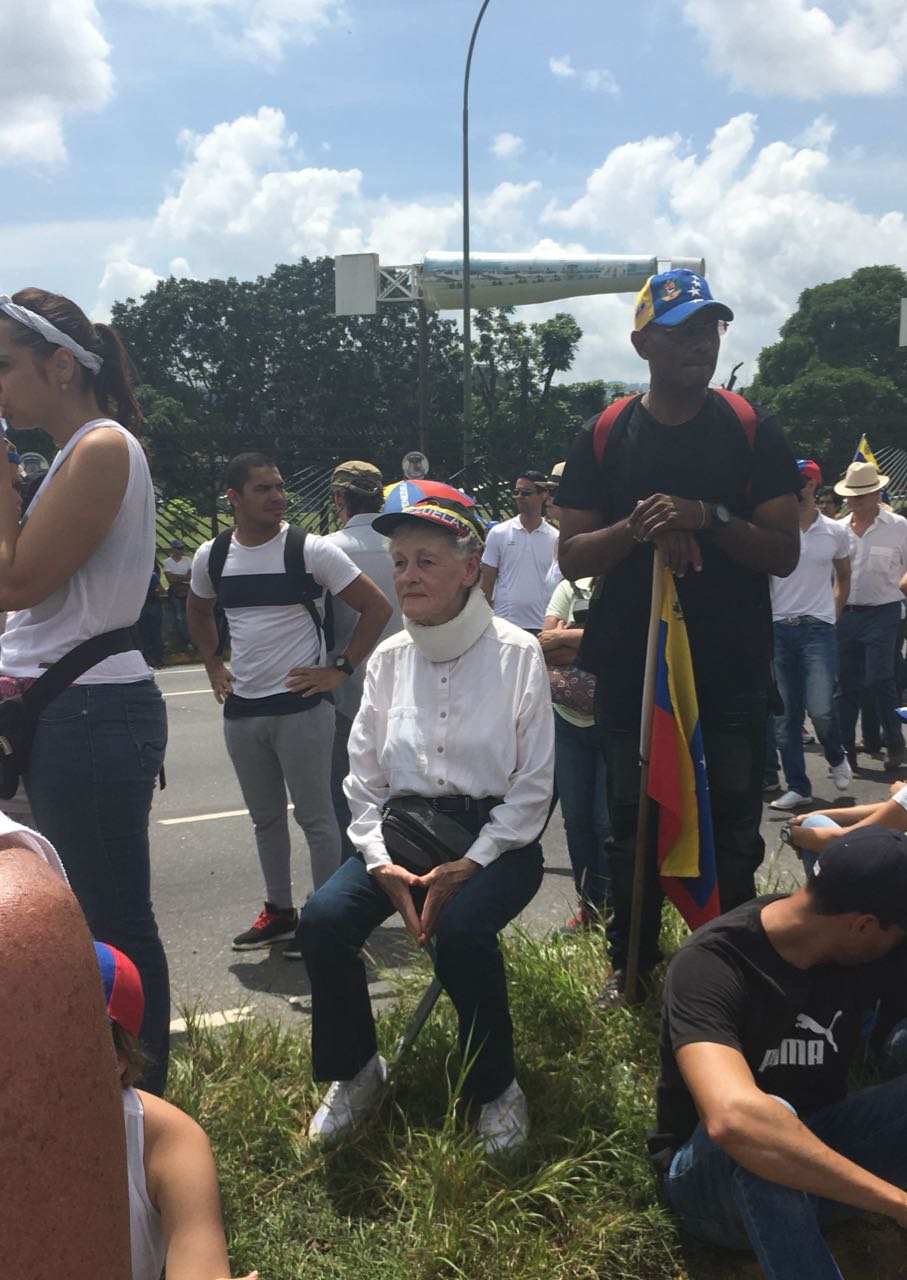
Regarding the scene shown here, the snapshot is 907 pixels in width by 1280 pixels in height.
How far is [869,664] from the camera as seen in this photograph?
24.8 ft

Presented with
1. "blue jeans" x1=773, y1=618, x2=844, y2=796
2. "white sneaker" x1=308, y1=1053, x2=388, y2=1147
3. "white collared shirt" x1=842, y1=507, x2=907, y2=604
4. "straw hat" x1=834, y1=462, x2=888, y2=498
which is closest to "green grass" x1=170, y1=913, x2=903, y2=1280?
"white sneaker" x1=308, y1=1053, x2=388, y2=1147

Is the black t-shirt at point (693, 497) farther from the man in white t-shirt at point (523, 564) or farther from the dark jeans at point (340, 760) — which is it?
the man in white t-shirt at point (523, 564)

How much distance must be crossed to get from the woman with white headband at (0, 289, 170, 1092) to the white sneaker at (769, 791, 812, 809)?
4.82 meters

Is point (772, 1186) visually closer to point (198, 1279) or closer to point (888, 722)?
point (198, 1279)

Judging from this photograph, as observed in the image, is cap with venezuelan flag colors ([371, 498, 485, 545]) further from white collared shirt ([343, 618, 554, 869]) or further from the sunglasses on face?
the sunglasses on face

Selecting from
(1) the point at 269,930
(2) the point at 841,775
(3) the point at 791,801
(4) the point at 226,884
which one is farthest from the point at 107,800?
(2) the point at 841,775

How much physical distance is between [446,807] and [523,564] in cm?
407

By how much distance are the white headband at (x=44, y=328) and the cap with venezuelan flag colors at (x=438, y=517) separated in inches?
35.2

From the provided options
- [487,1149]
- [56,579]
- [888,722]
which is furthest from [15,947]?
[888,722]

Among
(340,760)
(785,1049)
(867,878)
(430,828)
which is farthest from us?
(340,760)

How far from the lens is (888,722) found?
24.9 ft

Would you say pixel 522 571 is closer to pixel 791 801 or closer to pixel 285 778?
pixel 791 801

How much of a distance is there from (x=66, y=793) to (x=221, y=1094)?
0.95 m

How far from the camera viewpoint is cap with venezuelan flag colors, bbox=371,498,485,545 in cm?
300
